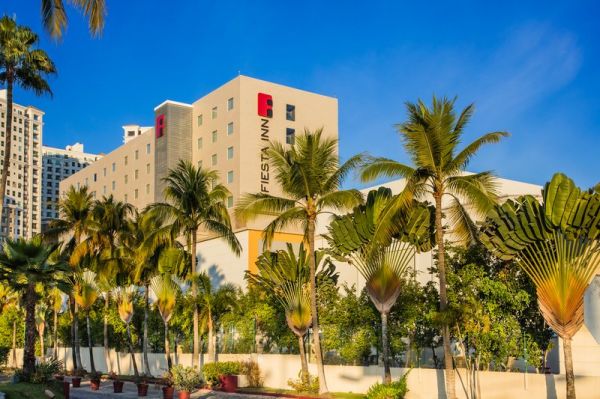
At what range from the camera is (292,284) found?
3691 cm

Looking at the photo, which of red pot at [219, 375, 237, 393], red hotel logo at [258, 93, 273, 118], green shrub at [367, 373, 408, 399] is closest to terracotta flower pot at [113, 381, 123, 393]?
red pot at [219, 375, 237, 393]

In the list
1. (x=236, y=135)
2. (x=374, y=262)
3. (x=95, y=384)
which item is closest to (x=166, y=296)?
(x=95, y=384)

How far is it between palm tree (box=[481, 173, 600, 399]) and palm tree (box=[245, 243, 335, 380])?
43.2ft

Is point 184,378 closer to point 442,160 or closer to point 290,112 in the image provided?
point 442,160

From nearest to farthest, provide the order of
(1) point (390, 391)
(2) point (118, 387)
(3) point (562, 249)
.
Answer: (3) point (562, 249) < (1) point (390, 391) < (2) point (118, 387)

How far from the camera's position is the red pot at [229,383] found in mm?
37594

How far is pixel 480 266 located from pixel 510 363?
404 cm

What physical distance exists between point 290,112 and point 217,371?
36596 millimetres

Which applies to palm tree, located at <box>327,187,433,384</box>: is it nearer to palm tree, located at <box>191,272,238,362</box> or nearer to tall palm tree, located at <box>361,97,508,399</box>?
tall palm tree, located at <box>361,97,508,399</box>

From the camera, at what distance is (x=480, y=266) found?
29859 millimetres

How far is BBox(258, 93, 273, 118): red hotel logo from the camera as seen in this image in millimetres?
68250

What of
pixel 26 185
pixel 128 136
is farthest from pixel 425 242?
pixel 26 185

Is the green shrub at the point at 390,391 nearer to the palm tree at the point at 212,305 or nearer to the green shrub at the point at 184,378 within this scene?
the green shrub at the point at 184,378

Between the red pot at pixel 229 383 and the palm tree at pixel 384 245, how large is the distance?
9.97m
